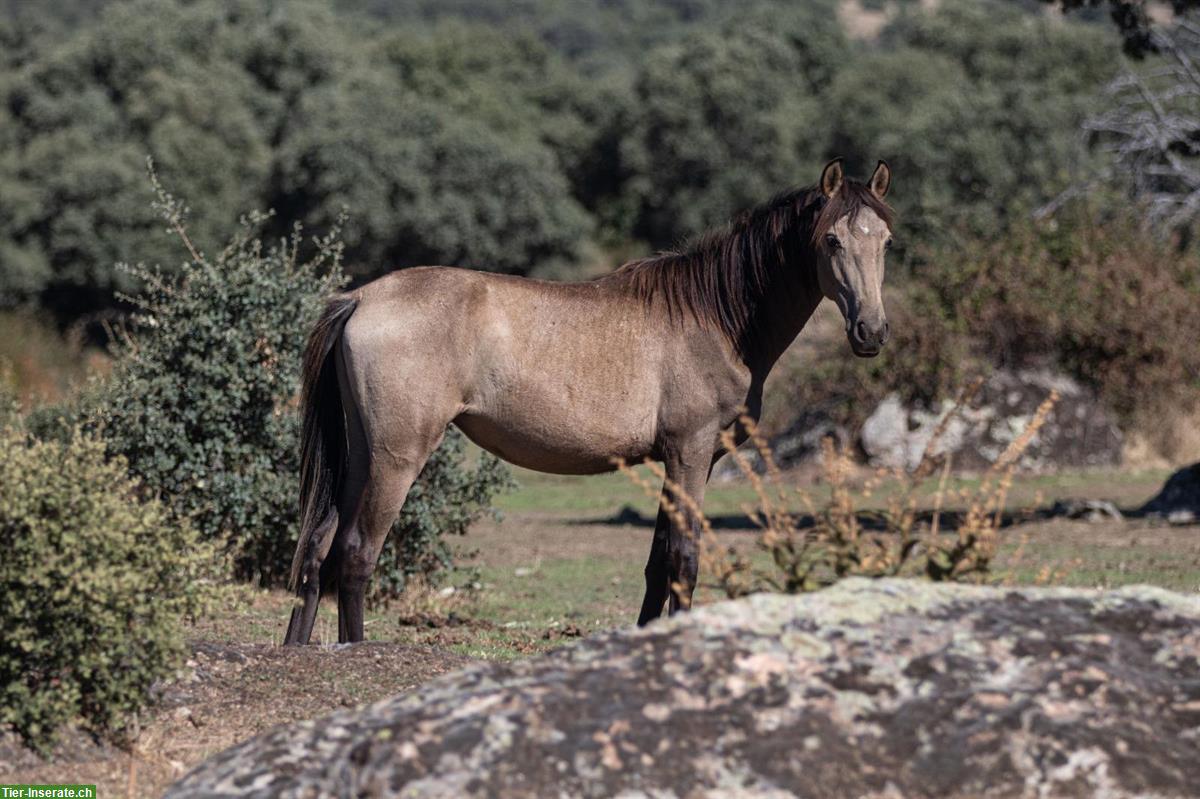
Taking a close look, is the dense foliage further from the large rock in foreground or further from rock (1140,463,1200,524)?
the large rock in foreground

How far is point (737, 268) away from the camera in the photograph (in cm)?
832

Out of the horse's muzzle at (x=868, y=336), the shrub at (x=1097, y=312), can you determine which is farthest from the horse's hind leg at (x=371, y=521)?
the shrub at (x=1097, y=312)

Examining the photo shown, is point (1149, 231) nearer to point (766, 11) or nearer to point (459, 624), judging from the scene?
point (459, 624)

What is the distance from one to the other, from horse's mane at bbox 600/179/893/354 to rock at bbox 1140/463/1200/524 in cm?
979

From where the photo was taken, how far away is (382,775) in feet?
14.3

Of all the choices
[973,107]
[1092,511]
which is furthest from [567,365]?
[973,107]

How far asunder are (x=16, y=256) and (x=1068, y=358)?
30.4 m

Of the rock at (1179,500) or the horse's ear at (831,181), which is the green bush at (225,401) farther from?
the rock at (1179,500)

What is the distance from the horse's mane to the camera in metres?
8.18

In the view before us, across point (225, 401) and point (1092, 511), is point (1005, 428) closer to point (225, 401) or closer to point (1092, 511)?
point (1092, 511)

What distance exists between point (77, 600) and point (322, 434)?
2.84 metres

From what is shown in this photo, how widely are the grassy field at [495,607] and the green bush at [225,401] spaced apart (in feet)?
2.35

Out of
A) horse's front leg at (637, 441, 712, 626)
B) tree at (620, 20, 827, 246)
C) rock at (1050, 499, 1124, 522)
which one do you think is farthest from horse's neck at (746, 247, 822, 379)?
tree at (620, 20, 827, 246)

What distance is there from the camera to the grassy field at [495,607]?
5844 millimetres
